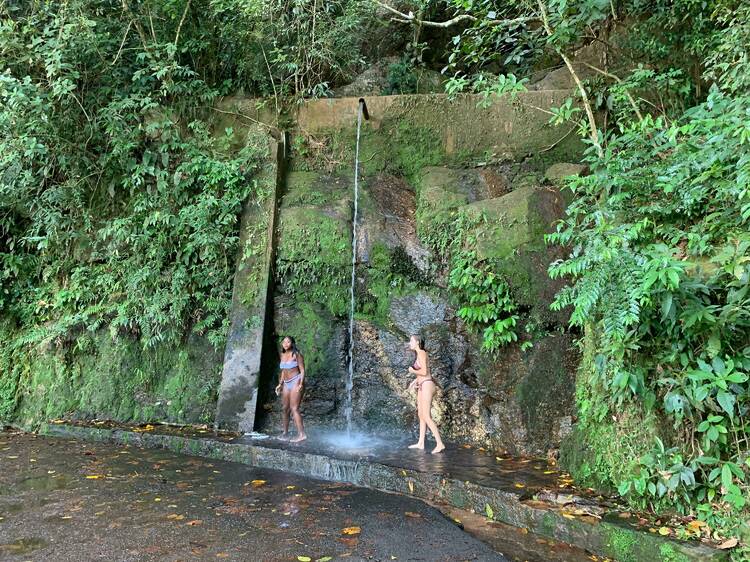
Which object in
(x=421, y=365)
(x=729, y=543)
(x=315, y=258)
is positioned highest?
(x=315, y=258)

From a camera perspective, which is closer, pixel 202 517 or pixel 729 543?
pixel 729 543

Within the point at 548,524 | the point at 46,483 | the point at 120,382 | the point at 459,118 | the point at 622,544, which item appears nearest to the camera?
the point at 622,544

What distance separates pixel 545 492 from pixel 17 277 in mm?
9859

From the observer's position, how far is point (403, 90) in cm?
1123

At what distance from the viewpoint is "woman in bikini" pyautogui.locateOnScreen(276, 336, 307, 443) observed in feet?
23.2

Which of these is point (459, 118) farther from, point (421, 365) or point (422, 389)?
point (422, 389)

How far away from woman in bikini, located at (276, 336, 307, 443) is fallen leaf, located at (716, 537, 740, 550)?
468cm

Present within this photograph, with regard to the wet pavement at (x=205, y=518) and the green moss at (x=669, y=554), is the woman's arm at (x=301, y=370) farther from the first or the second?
the green moss at (x=669, y=554)

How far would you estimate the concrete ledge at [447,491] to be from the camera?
3.91 m

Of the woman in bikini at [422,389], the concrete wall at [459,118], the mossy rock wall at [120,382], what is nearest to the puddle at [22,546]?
the mossy rock wall at [120,382]

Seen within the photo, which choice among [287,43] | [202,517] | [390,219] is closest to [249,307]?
[390,219]

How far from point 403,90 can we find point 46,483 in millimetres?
9179

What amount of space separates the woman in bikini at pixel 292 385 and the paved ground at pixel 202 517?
3.08 ft

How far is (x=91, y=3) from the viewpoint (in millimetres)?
9047
